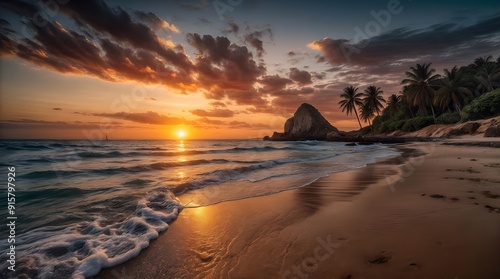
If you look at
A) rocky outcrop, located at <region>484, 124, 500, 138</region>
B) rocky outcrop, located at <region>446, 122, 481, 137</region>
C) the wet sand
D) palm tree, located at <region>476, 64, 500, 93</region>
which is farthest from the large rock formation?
the wet sand

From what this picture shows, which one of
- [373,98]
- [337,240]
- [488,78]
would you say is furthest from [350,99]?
[337,240]

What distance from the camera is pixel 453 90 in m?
38.3

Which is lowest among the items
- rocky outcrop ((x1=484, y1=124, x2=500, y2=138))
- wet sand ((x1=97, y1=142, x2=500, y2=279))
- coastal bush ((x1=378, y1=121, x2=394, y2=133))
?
wet sand ((x1=97, y1=142, x2=500, y2=279))

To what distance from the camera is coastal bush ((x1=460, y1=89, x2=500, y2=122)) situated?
29523 millimetres

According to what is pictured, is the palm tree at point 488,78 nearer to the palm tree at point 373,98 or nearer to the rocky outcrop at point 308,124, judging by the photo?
the palm tree at point 373,98

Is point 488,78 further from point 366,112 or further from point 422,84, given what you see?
point 366,112

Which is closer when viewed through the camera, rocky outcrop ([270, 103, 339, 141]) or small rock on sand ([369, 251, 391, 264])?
small rock on sand ([369, 251, 391, 264])

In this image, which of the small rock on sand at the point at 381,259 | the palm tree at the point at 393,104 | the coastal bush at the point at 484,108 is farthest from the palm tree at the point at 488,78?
the small rock on sand at the point at 381,259

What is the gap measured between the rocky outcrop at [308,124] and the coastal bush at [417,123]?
2745 cm

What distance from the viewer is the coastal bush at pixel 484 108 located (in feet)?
96.9

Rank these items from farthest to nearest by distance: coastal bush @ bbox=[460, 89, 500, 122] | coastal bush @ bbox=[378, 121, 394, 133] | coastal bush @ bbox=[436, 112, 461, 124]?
1. coastal bush @ bbox=[378, 121, 394, 133]
2. coastal bush @ bbox=[436, 112, 461, 124]
3. coastal bush @ bbox=[460, 89, 500, 122]

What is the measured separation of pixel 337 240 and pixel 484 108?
4219cm

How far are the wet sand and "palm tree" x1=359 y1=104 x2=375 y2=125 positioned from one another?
62074mm

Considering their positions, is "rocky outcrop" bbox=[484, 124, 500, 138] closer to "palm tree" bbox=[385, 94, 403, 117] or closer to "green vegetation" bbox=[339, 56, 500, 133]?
"green vegetation" bbox=[339, 56, 500, 133]
